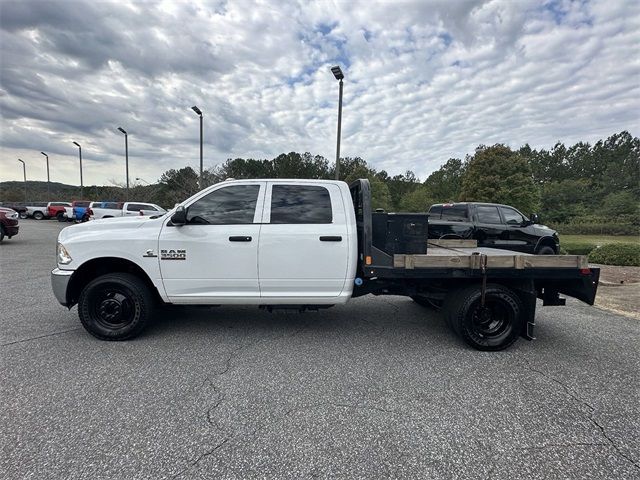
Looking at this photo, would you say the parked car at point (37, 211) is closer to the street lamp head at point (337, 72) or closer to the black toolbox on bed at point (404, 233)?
the street lamp head at point (337, 72)

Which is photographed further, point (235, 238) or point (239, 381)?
point (235, 238)

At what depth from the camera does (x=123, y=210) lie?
2017 centimetres

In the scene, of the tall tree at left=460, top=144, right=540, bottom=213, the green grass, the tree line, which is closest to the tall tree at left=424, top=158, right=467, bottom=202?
the tree line

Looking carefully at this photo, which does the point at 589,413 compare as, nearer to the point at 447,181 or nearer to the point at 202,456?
the point at 202,456

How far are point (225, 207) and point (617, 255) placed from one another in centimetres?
1262

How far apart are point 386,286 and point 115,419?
9.93ft

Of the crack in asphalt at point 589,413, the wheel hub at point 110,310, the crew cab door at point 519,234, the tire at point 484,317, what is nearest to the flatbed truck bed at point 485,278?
the tire at point 484,317

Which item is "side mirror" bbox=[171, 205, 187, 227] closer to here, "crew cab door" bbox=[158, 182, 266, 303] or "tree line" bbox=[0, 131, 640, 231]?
"crew cab door" bbox=[158, 182, 266, 303]

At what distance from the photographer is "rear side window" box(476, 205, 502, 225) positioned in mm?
9539

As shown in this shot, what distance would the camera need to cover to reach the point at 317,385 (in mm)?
3156

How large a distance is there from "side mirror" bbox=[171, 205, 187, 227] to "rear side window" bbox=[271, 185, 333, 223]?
100 cm

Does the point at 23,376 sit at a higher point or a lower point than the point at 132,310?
lower

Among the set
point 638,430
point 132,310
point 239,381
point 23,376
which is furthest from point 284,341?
point 638,430

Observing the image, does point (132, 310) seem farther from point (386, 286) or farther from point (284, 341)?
point (386, 286)
